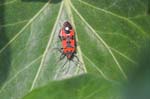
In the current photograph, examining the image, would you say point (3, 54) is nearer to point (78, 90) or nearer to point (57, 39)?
point (57, 39)

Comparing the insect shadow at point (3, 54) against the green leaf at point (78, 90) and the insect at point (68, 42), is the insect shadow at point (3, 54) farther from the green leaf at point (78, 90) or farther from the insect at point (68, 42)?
the green leaf at point (78, 90)

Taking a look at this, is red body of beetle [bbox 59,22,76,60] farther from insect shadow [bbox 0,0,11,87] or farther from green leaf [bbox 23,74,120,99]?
green leaf [bbox 23,74,120,99]

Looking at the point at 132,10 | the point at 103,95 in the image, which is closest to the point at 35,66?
the point at 132,10

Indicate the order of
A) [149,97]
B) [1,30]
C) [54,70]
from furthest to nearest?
[54,70] → [1,30] → [149,97]

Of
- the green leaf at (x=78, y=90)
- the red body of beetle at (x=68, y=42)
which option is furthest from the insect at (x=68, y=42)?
the green leaf at (x=78, y=90)

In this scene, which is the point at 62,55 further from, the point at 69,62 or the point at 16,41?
the point at 16,41
